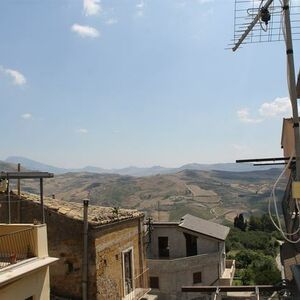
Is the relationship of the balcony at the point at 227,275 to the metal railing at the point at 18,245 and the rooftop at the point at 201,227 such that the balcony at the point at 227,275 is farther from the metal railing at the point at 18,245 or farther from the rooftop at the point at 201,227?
the metal railing at the point at 18,245

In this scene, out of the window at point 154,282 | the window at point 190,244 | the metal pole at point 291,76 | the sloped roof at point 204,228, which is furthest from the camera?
the sloped roof at point 204,228

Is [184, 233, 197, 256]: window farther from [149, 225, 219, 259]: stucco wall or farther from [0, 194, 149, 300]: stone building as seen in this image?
[0, 194, 149, 300]: stone building

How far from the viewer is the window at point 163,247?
38906mm

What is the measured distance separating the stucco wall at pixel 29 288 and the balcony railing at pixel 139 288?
816 centimetres

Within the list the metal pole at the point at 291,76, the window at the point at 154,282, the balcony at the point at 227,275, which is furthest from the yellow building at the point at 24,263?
the balcony at the point at 227,275

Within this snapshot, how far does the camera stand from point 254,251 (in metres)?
62.3

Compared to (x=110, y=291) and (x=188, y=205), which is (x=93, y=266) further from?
(x=188, y=205)

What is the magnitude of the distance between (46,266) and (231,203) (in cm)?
15521

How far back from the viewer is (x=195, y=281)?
3675 centimetres

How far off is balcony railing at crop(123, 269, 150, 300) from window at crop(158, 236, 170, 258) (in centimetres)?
1385

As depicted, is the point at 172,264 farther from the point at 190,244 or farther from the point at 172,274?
the point at 190,244

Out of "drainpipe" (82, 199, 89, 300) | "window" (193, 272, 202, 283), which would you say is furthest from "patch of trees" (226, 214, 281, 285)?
"drainpipe" (82, 199, 89, 300)

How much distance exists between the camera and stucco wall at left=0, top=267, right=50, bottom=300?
11930 millimetres

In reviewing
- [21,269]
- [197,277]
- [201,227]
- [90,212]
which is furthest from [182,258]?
[21,269]
